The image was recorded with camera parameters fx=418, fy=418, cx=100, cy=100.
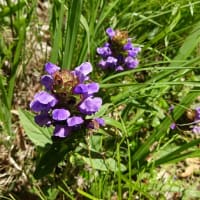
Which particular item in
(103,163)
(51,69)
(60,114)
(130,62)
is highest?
(51,69)

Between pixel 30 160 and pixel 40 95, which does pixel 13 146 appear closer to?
pixel 30 160

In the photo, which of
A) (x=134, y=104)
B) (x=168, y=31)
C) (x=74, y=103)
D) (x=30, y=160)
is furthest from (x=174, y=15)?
(x=30, y=160)

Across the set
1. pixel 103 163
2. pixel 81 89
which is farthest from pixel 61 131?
pixel 103 163

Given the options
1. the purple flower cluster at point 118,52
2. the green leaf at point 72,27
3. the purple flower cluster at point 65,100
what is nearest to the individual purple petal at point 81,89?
the purple flower cluster at point 65,100

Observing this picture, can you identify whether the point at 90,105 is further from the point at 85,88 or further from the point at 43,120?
the point at 43,120

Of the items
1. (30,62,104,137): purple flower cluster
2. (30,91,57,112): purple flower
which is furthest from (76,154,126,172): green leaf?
(30,91,57,112): purple flower

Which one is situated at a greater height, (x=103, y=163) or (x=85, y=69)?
(x=85, y=69)
